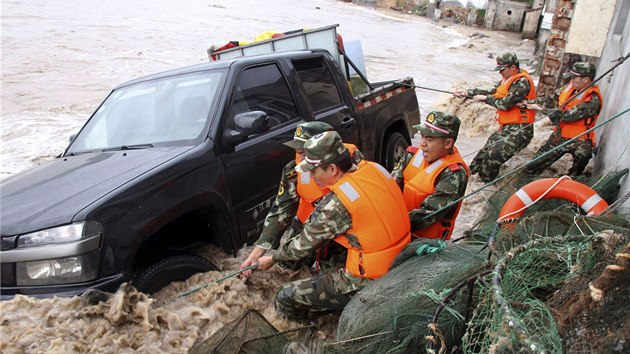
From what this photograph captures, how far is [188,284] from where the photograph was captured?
3.04 meters

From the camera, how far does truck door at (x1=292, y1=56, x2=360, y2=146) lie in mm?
4492

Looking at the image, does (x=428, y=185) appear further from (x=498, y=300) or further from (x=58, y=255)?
(x=58, y=255)

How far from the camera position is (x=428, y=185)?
348 cm

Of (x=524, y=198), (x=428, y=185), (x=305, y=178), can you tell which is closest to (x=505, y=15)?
(x=524, y=198)

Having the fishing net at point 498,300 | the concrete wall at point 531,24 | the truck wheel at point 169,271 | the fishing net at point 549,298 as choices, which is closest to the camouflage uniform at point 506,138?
the fishing net at point 498,300

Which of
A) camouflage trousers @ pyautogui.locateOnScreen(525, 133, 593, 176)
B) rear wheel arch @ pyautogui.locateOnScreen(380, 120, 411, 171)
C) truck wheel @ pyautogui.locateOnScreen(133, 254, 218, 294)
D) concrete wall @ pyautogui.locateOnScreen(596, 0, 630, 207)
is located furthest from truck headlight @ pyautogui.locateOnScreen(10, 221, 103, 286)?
camouflage trousers @ pyautogui.locateOnScreen(525, 133, 593, 176)

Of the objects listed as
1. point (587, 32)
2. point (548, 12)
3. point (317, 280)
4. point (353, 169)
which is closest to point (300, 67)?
point (353, 169)

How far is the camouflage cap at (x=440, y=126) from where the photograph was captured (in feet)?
11.4

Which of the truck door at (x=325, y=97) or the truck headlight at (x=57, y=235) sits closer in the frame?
the truck headlight at (x=57, y=235)

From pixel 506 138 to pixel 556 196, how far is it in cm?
296

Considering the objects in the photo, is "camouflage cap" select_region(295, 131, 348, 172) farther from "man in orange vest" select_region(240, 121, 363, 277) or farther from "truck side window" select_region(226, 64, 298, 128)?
"truck side window" select_region(226, 64, 298, 128)

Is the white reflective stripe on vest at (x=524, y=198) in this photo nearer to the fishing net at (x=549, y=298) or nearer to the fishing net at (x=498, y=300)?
the fishing net at (x=498, y=300)

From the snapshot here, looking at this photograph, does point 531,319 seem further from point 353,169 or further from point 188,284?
point 188,284

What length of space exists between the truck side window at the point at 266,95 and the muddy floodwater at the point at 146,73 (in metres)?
1.18
